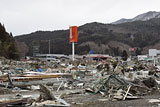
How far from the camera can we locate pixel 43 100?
322 inches

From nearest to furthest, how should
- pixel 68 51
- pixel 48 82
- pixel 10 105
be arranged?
1. pixel 10 105
2. pixel 48 82
3. pixel 68 51

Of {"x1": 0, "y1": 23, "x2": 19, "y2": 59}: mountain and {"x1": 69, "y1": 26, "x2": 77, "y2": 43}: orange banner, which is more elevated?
{"x1": 69, "y1": 26, "x2": 77, "y2": 43}: orange banner

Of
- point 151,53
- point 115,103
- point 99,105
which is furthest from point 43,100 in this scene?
point 151,53

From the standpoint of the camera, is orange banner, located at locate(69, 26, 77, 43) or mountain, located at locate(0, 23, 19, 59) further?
orange banner, located at locate(69, 26, 77, 43)

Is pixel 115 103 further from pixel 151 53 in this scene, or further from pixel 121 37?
pixel 121 37

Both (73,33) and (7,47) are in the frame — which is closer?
(7,47)

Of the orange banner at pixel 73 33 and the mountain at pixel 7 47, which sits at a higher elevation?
the orange banner at pixel 73 33

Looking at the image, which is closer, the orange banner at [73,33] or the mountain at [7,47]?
the mountain at [7,47]

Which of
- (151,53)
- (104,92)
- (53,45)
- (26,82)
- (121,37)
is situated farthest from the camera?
(121,37)

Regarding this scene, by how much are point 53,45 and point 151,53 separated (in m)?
123

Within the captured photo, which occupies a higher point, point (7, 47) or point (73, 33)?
point (73, 33)

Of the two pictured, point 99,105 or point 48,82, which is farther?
point 48,82

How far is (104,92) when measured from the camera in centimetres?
1049

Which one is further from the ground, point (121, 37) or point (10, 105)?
point (121, 37)
